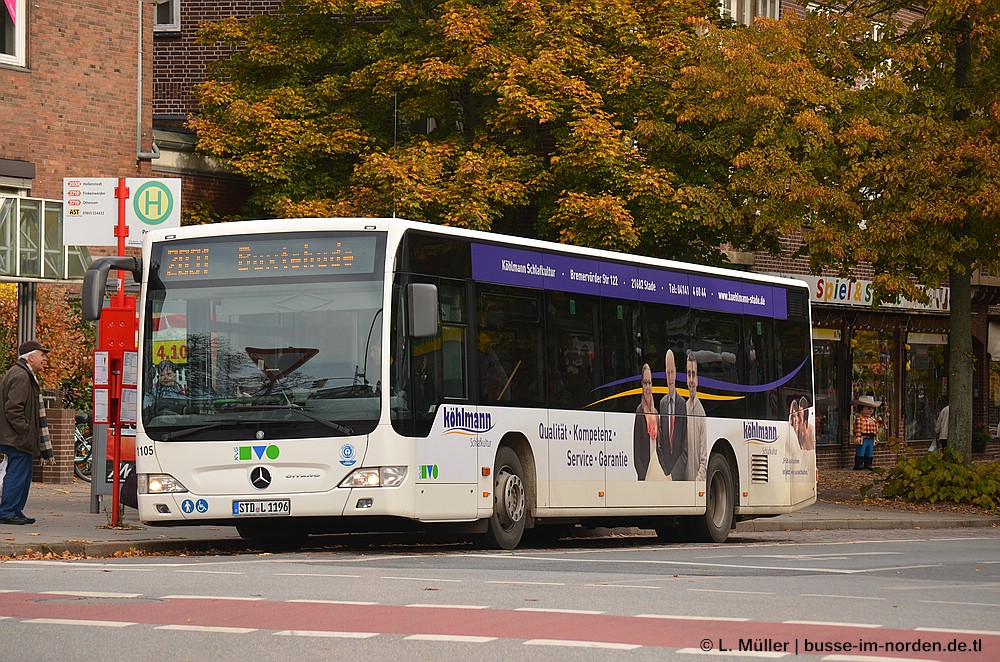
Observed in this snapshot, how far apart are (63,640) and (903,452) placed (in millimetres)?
38299

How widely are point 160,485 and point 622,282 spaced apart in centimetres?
571

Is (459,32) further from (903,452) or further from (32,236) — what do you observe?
(903,452)

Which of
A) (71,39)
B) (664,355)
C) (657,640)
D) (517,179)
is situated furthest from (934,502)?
(657,640)

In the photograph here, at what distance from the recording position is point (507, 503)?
55.6ft

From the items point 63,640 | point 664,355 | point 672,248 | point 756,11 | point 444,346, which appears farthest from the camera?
point 756,11

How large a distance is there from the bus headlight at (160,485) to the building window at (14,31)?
13.5 meters

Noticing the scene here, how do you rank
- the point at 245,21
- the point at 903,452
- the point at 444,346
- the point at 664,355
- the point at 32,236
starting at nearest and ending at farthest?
the point at 444,346
the point at 664,355
the point at 32,236
the point at 245,21
the point at 903,452

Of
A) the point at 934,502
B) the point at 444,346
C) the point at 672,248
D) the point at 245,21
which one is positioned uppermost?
the point at 245,21

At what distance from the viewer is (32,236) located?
90.5 ft

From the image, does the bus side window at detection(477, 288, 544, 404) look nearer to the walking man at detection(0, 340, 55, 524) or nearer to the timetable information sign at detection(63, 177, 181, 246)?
the timetable information sign at detection(63, 177, 181, 246)

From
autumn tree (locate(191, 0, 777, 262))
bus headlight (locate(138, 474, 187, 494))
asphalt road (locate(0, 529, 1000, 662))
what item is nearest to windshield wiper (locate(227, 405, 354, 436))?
bus headlight (locate(138, 474, 187, 494))

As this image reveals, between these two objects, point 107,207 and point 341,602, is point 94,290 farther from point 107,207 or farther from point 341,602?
point 341,602

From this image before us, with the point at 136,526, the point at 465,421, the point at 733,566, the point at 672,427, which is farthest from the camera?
the point at 672,427

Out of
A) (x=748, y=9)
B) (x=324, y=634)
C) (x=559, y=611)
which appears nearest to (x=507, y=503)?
(x=559, y=611)
